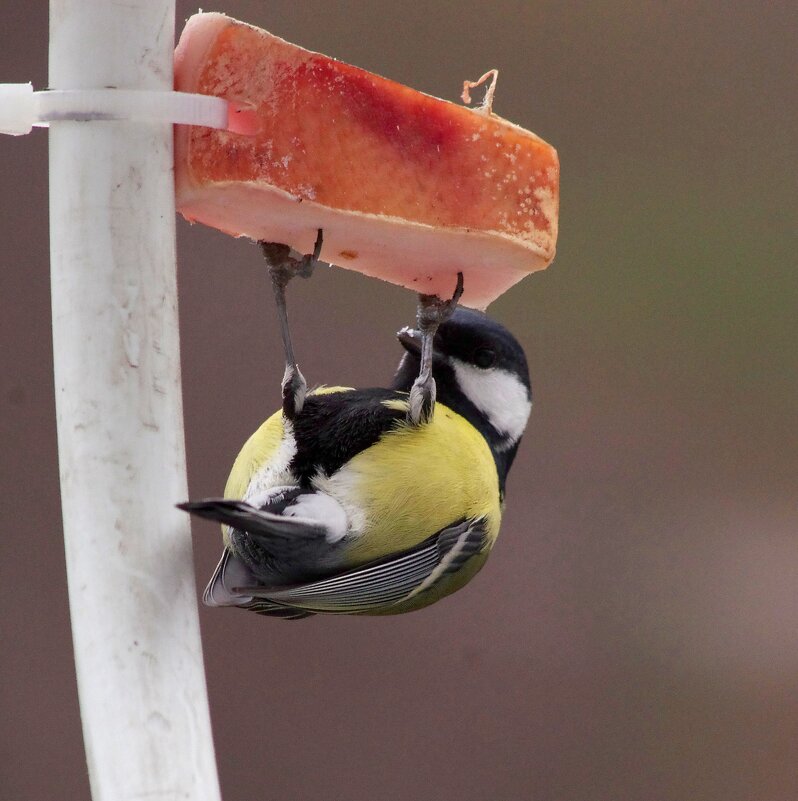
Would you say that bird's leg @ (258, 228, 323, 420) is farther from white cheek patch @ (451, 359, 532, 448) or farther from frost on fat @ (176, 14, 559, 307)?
white cheek patch @ (451, 359, 532, 448)

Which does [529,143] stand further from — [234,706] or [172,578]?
[234,706]

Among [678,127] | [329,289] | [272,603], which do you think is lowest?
[272,603]

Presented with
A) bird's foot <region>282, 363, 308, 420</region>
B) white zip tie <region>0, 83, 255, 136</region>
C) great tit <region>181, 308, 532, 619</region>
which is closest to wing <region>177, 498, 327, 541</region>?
great tit <region>181, 308, 532, 619</region>

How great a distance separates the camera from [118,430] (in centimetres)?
64

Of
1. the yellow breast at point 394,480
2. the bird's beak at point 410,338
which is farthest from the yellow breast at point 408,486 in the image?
the bird's beak at point 410,338

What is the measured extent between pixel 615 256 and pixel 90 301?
1670 millimetres

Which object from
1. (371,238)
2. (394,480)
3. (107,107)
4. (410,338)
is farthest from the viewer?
(410,338)

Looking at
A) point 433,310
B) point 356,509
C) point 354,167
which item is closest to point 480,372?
point 433,310

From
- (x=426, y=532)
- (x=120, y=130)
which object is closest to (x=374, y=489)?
(x=426, y=532)

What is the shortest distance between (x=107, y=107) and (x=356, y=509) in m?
0.35

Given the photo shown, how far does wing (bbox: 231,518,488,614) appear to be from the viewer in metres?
0.75

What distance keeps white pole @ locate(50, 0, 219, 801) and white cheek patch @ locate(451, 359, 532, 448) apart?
0.45 m

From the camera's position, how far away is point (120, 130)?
632mm

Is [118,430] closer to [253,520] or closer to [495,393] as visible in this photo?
[253,520]
